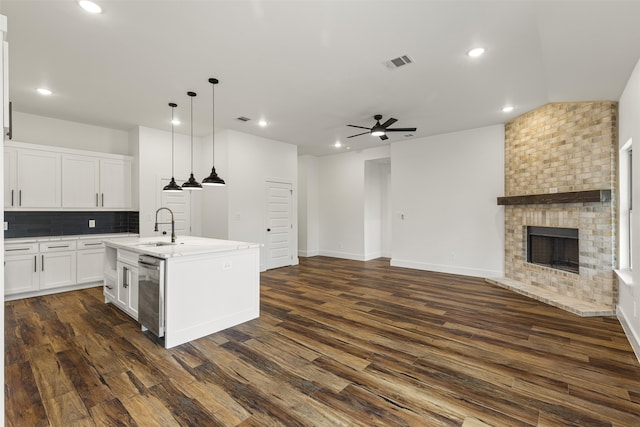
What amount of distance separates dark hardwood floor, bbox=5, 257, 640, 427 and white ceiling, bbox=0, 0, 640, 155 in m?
2.85

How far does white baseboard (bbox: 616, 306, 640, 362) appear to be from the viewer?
2.83m

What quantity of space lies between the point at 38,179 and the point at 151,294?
365 centimetres

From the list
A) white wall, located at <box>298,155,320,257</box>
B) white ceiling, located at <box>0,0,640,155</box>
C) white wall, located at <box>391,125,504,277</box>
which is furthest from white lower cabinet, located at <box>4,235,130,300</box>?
white wall, located at <box>391,125,504,277</box>

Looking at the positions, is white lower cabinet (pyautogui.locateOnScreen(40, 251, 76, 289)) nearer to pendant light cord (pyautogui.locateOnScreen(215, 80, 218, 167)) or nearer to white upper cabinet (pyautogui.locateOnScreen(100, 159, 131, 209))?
white upper cabinet (pyautogui.locateOnScreen(100, 159, 131, 209))

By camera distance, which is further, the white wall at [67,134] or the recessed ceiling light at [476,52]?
the white wall at [67,134]

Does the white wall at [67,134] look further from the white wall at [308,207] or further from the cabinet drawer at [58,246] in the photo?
the white wall at [308,207]

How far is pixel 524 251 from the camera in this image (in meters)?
5.29

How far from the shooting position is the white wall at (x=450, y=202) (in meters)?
5.85

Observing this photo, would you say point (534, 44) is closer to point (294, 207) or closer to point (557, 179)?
point (557, 179)

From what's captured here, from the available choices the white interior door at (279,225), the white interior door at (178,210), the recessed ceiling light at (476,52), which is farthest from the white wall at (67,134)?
the recessed ceiling light at (476,52)

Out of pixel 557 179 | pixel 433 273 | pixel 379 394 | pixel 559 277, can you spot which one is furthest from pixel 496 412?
pixel 433 273

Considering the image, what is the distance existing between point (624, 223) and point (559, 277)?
1.13 meters

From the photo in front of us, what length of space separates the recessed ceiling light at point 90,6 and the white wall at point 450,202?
5.86 m

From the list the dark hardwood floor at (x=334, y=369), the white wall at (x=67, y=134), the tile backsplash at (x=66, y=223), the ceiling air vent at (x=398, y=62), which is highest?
the ceiling air vent at (x=398, y=62)
